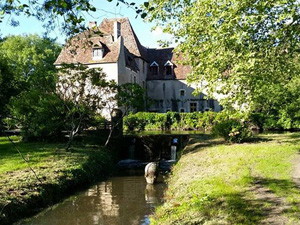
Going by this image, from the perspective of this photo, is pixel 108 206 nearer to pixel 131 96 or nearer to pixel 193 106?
pixel 131 96

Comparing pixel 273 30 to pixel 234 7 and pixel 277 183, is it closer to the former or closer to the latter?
pixel 234 7

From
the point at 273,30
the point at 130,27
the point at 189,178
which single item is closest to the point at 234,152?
the point at 189,178

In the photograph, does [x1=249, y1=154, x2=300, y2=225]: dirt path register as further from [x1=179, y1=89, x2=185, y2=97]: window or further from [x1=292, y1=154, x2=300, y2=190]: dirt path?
[x1=179, y1=89, x2=185, y2=97]: window

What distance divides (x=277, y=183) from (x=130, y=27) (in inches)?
1453

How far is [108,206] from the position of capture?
1026cm

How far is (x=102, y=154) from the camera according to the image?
1684 cm

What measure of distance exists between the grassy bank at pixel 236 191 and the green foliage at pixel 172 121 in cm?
2159

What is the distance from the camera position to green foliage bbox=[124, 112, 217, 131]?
1358 inches

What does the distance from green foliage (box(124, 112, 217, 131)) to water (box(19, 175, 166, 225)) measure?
2143cm

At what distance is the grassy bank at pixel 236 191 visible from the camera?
6.44 m

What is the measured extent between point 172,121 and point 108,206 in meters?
25.9

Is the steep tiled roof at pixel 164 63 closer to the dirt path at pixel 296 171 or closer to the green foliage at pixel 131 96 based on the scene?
the green foliage at pixel 131 96

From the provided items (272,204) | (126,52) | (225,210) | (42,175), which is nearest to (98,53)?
(126,52)

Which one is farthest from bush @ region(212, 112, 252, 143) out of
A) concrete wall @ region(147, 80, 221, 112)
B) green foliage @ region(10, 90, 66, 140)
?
concrete wall @ region(147, 80, 221, 112)
